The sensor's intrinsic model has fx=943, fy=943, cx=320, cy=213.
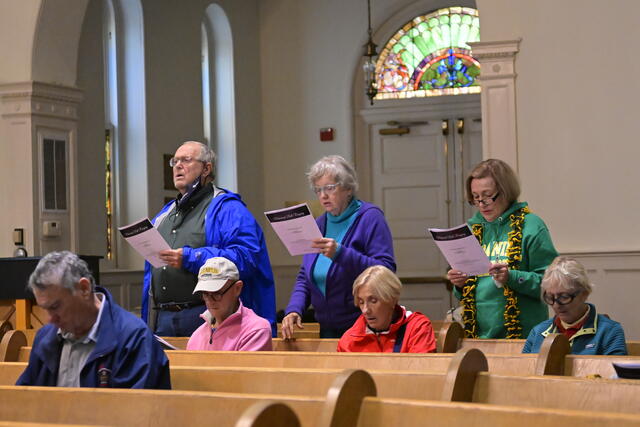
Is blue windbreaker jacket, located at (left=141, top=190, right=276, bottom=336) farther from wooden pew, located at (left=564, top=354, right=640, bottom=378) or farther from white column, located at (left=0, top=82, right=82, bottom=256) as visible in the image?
white column, located at (left=0, top=82, right=82, bottom=256)

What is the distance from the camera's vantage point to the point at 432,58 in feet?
34.2

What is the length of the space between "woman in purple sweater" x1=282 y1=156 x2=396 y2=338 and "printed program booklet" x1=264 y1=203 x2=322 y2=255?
115 mm

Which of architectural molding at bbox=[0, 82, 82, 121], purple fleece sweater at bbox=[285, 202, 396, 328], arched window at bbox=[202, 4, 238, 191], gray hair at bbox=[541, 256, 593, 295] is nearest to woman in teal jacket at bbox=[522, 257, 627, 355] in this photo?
gray hair at bbox=[541, 256, 593, 295]

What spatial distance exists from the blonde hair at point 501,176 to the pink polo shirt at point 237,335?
1049mm

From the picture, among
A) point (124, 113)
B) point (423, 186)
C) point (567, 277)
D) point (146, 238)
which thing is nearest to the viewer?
point (567, 277)

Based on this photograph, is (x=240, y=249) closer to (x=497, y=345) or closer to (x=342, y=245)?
(x=342, y=245)

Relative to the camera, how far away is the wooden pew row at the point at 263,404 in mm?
1960

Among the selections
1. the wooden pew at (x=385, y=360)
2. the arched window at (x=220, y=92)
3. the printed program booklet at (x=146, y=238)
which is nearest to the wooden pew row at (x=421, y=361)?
the wooden pew at (x=385, y=360)

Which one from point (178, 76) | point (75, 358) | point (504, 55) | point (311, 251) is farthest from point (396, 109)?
point (75, 358)

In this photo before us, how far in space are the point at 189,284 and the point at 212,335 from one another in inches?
12.0

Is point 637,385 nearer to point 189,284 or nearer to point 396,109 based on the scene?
point 189,284

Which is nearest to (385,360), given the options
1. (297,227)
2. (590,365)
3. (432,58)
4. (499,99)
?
(590,365)

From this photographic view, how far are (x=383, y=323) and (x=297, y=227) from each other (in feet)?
1.78

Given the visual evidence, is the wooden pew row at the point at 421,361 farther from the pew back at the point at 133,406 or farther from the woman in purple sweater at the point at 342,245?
the pew back at the point at 133,406
